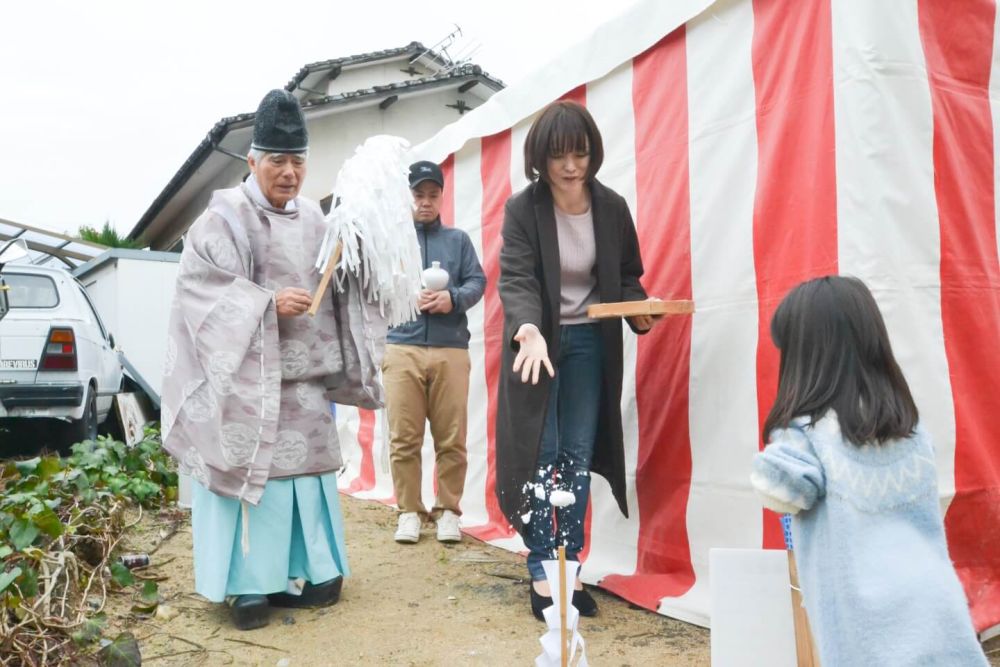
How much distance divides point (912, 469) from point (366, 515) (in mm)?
3389

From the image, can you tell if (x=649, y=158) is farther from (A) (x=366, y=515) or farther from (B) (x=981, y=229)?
(A) (x=366, y=515)

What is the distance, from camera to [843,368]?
154 cm

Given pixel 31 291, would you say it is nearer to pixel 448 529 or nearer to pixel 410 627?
pixel 448 529

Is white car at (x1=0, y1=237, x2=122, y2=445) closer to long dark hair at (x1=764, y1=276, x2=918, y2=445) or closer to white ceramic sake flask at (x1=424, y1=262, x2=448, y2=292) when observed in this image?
white ceramic sake flask at (x1=424, y1=262, x2=448, y2=292)

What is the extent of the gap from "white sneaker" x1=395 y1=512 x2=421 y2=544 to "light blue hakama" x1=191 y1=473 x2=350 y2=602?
84 centimetres

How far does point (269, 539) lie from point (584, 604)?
105 centimetres

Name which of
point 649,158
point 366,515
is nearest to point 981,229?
point 649,158

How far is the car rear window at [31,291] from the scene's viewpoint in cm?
605

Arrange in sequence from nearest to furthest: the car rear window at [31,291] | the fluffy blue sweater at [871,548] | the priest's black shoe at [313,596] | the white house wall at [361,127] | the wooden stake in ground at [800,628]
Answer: the fluffy blue sweater at [871,548] < the wooden stake in ground at [800,628] < the priest's black shoe at [313,596] < the car rear window at [31,291] < the white house wall at [361,127]

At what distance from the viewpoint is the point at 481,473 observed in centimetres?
404

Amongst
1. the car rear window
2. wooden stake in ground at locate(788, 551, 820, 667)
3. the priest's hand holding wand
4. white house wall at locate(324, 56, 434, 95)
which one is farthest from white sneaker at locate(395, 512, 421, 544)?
white house wall at locate(324, 56, 434, 95)

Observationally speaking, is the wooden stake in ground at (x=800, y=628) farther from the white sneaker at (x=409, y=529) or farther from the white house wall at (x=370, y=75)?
the white house wall at (x=370, y=75)

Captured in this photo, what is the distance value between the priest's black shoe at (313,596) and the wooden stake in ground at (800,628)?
1.65m

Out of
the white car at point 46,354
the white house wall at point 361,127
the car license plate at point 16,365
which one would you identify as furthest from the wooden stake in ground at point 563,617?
the white house wall at point 361,127
